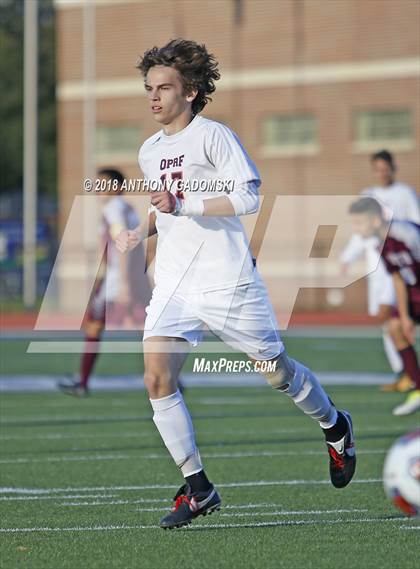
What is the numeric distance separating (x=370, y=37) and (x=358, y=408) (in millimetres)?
21804

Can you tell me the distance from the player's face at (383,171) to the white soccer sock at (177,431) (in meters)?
7.29

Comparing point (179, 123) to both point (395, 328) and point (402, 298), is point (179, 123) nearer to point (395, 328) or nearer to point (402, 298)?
point (402, 298)

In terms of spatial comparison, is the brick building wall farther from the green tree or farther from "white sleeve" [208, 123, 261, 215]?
"white sleeve" [208, 123, 261, 215]

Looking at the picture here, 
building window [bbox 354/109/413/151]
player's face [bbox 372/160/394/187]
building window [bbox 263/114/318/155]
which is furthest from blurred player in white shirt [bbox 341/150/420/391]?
building window [bbox 263/114/318/155]

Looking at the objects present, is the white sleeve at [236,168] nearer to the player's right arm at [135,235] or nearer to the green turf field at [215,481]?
the player's right arm at [135,235]

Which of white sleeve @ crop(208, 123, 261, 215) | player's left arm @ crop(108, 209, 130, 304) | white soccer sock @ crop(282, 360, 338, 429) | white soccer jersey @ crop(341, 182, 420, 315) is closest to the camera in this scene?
white sleeve @ crop(208, 123, 261, 215)

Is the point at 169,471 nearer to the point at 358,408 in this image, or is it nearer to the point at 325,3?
the point at 358,408

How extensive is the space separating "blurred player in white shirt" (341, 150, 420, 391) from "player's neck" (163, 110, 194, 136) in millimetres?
6471

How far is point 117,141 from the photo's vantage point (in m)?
35.6

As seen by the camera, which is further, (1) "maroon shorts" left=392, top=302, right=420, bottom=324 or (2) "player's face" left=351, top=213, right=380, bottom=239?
(1) "maroon shorts" left=392, top=302, right=420, bottom=324

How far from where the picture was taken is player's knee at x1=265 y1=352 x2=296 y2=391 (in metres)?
6.49

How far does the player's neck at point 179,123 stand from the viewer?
6473mm

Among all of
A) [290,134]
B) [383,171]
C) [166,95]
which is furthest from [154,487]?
[290,134]

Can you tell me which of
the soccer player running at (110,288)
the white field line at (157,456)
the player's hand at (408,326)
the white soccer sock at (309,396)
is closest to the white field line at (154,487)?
the white soccer sock at (309,396)
